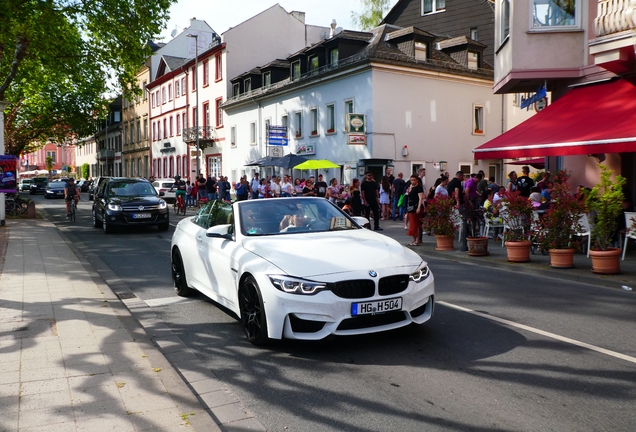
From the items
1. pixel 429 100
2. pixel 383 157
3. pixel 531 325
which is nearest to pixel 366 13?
pixel 429 100

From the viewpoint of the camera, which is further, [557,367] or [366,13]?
[366,13]

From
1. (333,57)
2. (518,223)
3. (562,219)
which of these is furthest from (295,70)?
(562,219)

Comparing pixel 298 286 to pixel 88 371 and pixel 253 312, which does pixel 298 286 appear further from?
pixel 88 371

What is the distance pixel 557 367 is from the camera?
5.15m

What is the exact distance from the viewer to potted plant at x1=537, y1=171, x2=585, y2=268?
10.7 meters

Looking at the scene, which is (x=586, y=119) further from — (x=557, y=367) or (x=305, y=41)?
(x=305, y=41)

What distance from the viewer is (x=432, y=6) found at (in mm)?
40875

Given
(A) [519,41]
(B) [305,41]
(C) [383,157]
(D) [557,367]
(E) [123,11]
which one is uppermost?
(B) [305,41]

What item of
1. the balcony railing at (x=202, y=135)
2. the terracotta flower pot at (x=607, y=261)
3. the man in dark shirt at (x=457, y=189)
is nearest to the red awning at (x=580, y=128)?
the man in dark shirt at (x=457, y=189)

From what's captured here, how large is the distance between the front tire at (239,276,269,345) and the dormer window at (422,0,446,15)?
125 ft

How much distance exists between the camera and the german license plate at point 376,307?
535 centimetres

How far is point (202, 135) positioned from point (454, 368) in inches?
1842

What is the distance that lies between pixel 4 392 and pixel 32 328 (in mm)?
2053

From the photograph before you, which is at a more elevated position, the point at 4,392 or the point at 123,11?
the point at 123,11
